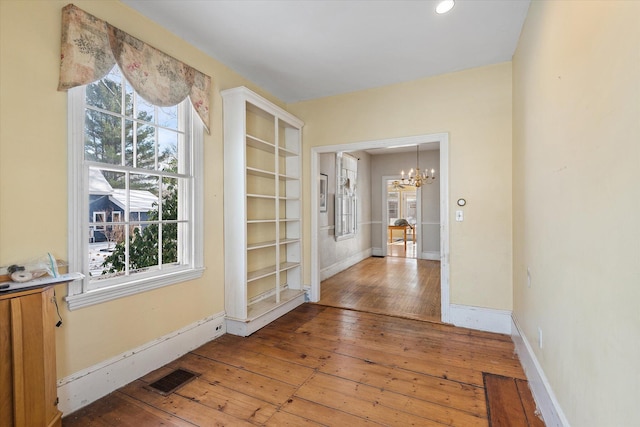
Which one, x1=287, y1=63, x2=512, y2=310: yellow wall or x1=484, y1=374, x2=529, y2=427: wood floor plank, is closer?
x1=484, y1=374, x2=529, y2=427: wood floor plank

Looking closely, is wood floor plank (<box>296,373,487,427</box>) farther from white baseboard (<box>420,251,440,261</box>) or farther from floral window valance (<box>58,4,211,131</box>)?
white baseboard (<box>420,251,440,261</box>)

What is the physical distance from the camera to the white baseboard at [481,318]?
301cm

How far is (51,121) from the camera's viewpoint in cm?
178

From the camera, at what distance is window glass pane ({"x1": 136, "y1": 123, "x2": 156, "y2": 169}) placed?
2.34m

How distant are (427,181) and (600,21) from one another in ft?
22.1

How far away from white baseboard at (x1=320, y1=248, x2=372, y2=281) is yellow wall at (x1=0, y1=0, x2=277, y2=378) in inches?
135

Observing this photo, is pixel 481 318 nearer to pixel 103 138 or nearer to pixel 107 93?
pixel 103 138

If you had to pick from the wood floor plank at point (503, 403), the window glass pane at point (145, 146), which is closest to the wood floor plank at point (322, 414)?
the wood floor plank at point (503, 403)

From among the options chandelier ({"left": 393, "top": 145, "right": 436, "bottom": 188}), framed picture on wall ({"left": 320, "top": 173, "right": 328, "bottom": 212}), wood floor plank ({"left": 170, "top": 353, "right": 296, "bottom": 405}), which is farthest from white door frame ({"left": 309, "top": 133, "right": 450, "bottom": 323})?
chandelier ({"left": 393, "top": 145, "right": 436, "bottom": 188})

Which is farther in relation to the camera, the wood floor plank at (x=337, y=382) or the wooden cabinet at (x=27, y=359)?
the wood floor plank at (x=337, y=382)

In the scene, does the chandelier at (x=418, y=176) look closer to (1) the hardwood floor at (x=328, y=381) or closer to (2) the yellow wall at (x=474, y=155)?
(2) the yellow wall at (x=474, y=155)

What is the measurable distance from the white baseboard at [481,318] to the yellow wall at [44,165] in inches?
121

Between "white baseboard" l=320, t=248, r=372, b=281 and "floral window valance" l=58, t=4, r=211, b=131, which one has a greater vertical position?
"floral window valance" l=58, t=4, r=211, b=131

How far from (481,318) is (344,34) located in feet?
10.7
